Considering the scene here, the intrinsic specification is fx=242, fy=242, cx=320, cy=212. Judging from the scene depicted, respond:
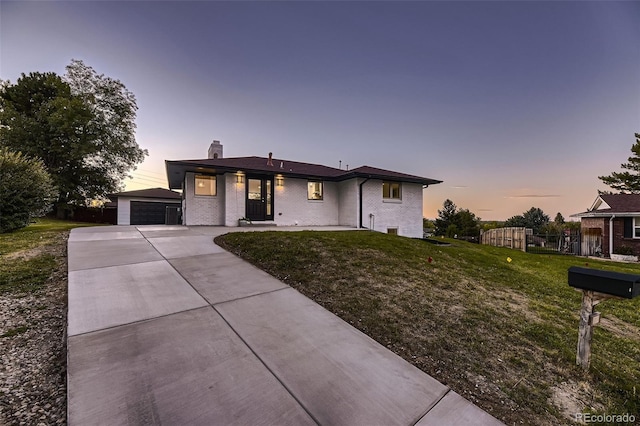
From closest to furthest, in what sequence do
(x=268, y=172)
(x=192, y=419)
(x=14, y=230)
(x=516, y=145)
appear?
1. (x=192, y=419)
2. (x=14, y=230)
3. (x=268, y=172)
4. (x=516, y=145)

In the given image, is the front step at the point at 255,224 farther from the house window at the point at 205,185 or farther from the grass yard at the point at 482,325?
A: the grass yard at the point at 482,325

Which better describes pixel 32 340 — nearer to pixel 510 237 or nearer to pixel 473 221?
pixel 510 237

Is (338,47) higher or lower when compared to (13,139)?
higher

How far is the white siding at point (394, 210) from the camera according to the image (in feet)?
41.9

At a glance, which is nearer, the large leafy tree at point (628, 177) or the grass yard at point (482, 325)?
the grass yard at point (482, 325)

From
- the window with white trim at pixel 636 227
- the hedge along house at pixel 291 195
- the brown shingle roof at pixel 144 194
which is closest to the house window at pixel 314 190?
the hedge along house at pixel 291 195

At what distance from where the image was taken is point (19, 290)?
3.55 meters

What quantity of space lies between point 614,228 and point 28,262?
26.5 m

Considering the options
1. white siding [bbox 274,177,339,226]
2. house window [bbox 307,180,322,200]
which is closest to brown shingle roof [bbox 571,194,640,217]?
white siding [bbox 274,177,339,226]

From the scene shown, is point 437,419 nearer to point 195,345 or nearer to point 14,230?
point 195,345

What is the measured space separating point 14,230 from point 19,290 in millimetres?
8428

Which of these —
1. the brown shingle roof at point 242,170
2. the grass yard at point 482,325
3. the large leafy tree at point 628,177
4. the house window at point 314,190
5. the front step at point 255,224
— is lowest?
the grass yard at point 482,325

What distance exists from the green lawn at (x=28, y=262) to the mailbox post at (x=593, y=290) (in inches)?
278

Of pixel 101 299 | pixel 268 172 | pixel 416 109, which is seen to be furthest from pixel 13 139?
pixel 416 109
